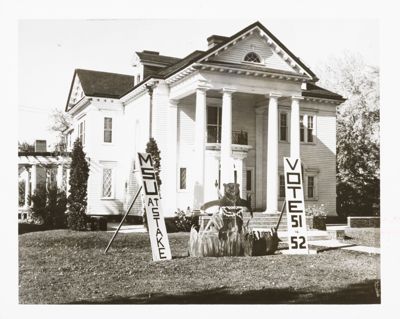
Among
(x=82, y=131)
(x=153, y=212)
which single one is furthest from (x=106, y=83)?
(x=153, y=212)

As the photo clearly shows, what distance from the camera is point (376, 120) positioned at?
12.1 metres

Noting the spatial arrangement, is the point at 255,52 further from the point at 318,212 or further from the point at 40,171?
the point at 40,171

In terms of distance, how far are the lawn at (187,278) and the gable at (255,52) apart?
7.16 m

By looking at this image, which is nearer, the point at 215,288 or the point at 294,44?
the point at 215,288

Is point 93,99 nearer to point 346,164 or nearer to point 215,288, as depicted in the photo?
point 346,164

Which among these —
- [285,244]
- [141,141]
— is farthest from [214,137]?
[285,244]

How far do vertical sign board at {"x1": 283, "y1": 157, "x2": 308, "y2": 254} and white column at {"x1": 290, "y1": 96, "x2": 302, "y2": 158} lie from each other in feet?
19.6

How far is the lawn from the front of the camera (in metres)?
8.81

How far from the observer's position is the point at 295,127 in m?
16.8

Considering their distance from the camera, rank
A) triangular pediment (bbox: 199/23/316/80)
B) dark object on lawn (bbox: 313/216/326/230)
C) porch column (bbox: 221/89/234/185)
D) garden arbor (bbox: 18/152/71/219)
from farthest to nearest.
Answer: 1. porch column (bbox: 221/89/234/185)
2. triangular pediment (bbox: 199/23/316/80)
3. dark object on lawn (bbox: 313/216/326/230)
4. garden arbor (bbox: 18/152/71/219)

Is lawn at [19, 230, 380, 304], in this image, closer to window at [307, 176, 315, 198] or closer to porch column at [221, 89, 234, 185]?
porch column at [221, 89, 234, 185]

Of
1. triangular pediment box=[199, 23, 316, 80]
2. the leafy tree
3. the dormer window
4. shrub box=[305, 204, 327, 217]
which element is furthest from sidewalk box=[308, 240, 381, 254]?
the leafy tree

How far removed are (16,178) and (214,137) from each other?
9325 millimetres

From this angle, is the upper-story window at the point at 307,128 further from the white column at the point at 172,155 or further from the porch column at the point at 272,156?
the white column at the point at 172,155
